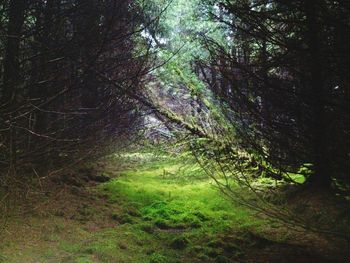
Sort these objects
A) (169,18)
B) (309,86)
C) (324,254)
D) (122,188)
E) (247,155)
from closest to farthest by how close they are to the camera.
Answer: (324,254) < (309,86) < (247,155) < (122,188) < (169,18)

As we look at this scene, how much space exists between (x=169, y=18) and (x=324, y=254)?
1337 centimetres

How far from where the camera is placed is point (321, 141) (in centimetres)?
613

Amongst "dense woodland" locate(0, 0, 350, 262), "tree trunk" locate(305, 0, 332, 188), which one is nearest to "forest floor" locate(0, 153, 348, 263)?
"dense woodland" locate(0, 0, 350, 262)

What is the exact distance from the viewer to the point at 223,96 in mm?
7805

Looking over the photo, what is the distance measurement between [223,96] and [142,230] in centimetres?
314

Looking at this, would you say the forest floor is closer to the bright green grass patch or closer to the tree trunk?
the bright green grass patch

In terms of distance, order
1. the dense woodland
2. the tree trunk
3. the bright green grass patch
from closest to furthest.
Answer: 1. the dense woodland
2. the tree trunk
3. the bright green grass patch

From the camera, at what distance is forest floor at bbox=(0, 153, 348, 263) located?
5.72 m

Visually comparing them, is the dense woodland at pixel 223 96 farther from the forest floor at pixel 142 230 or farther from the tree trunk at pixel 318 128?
the forest floor at pixel 142 230

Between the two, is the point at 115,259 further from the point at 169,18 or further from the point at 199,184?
the point at 169,18

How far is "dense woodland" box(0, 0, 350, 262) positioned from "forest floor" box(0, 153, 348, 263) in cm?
53

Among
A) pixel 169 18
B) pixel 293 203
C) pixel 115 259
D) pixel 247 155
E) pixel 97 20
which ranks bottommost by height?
pixel 115 259

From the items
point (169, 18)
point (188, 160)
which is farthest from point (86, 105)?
point (169, 18)

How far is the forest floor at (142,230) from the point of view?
5.72m
